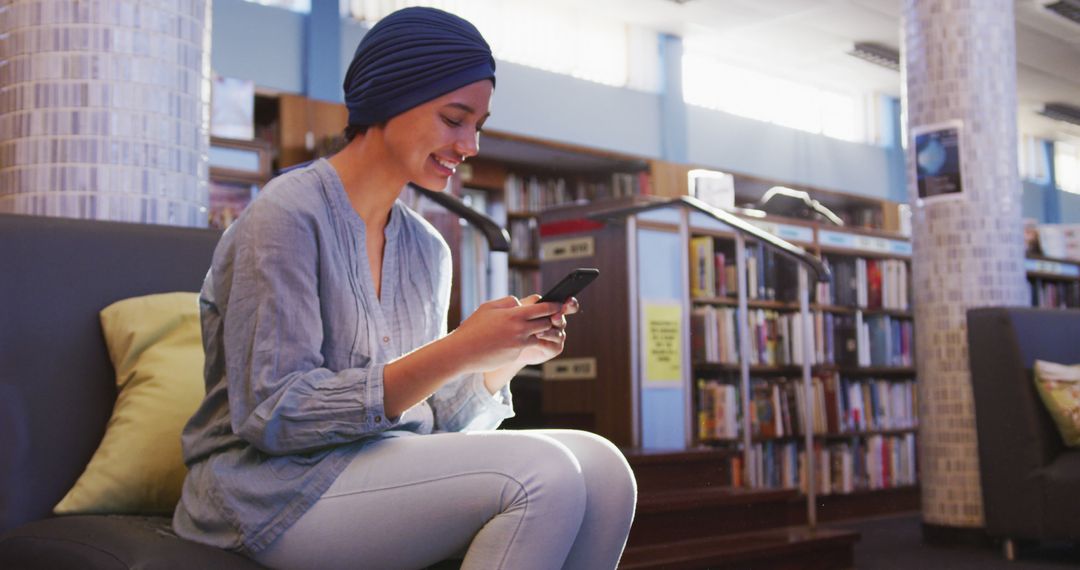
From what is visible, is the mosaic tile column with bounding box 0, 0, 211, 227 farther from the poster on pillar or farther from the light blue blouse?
the poster on pillar

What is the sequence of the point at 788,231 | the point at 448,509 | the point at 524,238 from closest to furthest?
1. the point at 448,509
2. the point at 788,231
3. the point at 524,238

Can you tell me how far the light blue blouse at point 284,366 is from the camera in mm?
1301

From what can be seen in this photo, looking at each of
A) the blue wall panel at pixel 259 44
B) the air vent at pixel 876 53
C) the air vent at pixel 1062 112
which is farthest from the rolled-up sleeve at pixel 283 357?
the air vent at pixel 1062 112

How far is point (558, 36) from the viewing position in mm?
8867

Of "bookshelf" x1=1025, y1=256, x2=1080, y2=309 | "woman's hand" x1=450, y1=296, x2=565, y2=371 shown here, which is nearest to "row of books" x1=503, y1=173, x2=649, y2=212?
"bookshelf" x1=1025, y1=256, x2=1080, y2=309

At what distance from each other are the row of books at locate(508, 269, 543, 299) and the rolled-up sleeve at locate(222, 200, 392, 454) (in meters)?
6.93

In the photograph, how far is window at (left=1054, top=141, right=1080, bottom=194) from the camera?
13.7m

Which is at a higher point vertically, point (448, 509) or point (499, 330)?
point (499, 330)

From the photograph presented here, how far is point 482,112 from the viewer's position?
1.56 m

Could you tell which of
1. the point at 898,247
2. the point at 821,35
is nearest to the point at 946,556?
the point at 898,247

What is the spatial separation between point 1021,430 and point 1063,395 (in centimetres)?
23

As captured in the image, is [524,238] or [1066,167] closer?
[524,238]

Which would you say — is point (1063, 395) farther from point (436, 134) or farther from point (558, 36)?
point (558, 36)

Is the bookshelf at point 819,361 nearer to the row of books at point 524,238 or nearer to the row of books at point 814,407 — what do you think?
the row of books at point 814,407
